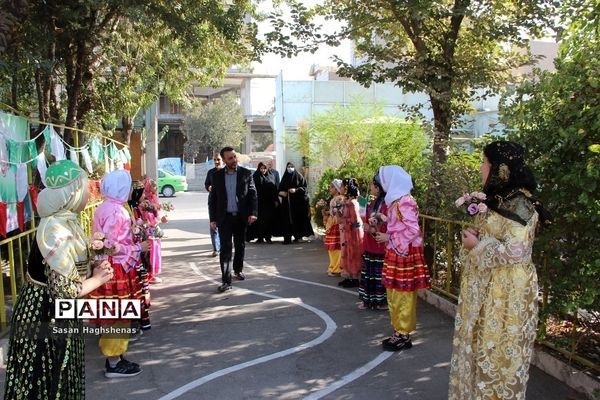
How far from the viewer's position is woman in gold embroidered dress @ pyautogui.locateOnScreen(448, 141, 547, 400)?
3.27 metres

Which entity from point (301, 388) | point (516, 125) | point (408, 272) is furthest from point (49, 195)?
point (516, 125)

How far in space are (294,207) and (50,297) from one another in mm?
9299

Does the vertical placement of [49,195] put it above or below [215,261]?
above

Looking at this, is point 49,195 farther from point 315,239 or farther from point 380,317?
point 315,239

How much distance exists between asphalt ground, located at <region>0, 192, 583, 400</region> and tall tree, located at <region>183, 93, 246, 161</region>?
39.5m

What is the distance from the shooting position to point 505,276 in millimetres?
3336

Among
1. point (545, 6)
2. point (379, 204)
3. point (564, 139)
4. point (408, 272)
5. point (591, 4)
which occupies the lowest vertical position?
point (408, 272)

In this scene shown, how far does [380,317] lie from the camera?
6.27 m

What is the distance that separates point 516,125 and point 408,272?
160 cm

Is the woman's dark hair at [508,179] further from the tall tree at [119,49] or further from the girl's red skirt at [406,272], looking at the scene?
the tall tree at [119,49]

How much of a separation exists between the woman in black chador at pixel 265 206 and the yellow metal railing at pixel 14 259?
3917 millimetres

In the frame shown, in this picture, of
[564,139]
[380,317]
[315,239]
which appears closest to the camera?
[564,139]

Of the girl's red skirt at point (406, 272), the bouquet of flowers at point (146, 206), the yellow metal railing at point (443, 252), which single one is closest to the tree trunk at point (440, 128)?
the yellow metal railing at point (443, 252)

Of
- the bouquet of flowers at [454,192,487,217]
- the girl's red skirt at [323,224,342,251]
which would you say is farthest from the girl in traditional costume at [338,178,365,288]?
the bouquet of flowers at [454,192,487,217]
